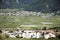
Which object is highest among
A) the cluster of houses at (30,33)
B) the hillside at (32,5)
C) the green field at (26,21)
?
the hillside at (32,5)

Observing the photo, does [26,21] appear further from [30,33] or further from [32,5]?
[32,5]

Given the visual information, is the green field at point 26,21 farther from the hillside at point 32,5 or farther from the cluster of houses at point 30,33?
the hillside at point 32,5

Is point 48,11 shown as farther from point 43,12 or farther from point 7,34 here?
point 7,34

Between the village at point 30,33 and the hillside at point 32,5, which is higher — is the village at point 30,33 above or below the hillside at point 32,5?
below

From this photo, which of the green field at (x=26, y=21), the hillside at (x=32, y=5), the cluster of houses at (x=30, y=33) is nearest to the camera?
the cluster of houses at (x=30, y=33)

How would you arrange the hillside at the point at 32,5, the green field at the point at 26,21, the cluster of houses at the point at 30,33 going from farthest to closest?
the hillside at the point at 32,5 < the green field at the point at 26,21 < the cluster of houses at the point at 30,33

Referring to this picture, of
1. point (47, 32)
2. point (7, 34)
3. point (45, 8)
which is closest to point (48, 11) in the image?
point (45, 8)

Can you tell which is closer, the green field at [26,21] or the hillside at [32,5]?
the green field at [26,21]

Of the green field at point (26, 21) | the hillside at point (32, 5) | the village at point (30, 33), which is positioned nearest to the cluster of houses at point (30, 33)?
the village at point (30, 33)

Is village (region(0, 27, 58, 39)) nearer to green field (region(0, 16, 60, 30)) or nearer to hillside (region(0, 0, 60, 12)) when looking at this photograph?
green field (region(0, 16, 60, 30))
